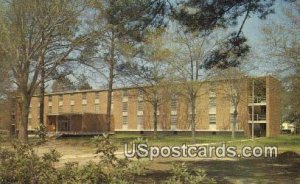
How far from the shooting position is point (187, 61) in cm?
4166

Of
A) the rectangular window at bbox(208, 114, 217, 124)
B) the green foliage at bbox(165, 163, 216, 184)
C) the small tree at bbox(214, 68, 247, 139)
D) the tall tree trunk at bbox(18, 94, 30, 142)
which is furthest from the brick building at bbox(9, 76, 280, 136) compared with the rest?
the green foliage at bbox(165, 163, 216, 184)

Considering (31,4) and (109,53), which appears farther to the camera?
(109,53)

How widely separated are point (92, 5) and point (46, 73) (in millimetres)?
6716

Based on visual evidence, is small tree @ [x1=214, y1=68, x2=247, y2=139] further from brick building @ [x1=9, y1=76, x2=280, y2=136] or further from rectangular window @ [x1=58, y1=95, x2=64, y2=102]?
rectangular window @ [x1=58, y1=95, x2=64, y2=102]

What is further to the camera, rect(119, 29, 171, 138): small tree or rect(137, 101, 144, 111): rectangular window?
rect(137, 101, 144, 111): rectangular window

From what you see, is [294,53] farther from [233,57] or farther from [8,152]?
[8,152]

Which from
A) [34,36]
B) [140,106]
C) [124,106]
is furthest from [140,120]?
[34,36]

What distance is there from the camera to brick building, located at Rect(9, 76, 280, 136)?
59.8 meters

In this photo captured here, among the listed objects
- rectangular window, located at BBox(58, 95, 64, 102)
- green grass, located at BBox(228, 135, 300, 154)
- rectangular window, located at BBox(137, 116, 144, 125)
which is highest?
rectangular window, located at BBox(58, 95, 64, 102)

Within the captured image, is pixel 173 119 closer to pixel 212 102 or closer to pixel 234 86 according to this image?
pixel 212 102

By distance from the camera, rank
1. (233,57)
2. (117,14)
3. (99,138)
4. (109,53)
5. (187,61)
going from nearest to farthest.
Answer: (99,138) → (117,14) → (233,57) → (109,53) → (187,61)

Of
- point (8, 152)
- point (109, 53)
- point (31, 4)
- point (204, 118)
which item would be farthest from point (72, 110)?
point (8, 152)

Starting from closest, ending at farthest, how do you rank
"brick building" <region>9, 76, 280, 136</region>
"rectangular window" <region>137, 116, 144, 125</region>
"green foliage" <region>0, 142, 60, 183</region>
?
"green foliage" <region>0, 142, 60, 183</region> → "brick building" <region>9, 76, 280, 136</region> → "rectangular window" <region>137, 116, 144, 125</region>

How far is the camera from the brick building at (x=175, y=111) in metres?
59.8
